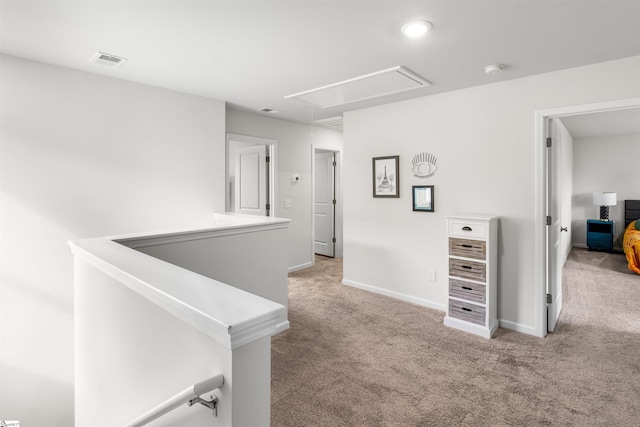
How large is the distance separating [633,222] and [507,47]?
623cm

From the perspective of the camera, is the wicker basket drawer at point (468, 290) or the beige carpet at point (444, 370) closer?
the beige carpet at point (444, 370)

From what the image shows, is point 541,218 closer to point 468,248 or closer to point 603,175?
point 468,248

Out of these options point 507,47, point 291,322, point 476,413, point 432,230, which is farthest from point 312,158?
point 476,413

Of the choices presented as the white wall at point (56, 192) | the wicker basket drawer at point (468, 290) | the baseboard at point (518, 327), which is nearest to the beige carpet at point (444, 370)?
the baseboard at point (518, 327)

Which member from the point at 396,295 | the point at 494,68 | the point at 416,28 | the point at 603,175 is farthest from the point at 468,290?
the point at 603,175

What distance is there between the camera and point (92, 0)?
1.90m

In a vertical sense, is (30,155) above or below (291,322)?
above

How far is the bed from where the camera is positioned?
5.25 metres

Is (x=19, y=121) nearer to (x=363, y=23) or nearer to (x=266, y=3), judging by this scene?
(x=266, y=3)

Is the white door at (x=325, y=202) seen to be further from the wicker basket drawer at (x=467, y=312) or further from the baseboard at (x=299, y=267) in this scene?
the wicker basket drawer at (x=467, y=312)

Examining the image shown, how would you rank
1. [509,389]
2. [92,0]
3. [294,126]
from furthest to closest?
[294,126] < [509,389] < [92,0]

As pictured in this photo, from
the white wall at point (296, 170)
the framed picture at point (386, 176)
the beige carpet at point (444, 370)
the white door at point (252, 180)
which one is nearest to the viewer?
the beige carpet at point (444, 370)

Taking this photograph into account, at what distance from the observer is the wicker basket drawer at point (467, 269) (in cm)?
319

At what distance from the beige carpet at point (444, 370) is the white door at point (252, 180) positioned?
2041 millimetres
